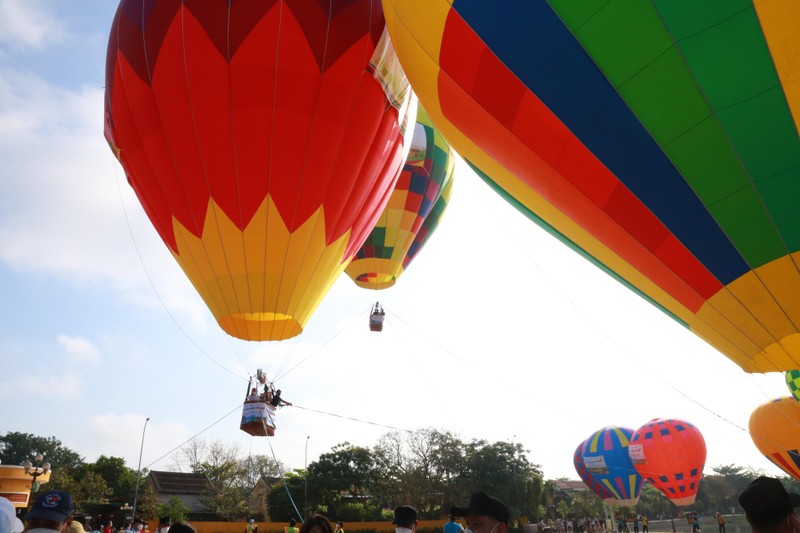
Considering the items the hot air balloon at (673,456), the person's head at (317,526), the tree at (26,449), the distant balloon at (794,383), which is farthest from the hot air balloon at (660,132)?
the tree at (26,449)

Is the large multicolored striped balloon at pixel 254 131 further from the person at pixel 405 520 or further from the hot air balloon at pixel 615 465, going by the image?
the hot air balloon at pixel 615 465

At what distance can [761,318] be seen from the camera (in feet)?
19.3

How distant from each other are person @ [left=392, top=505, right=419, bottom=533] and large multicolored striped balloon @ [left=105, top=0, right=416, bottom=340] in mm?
6705

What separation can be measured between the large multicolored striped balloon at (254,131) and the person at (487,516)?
777 cm

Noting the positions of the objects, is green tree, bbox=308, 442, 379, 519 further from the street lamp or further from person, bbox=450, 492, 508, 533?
person, bbox=450, 492, 508, 533

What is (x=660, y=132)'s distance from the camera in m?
5.60

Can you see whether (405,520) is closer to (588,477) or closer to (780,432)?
(780,432)

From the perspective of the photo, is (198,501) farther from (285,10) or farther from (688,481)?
(285,10)

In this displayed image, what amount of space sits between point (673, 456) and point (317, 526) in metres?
25.4

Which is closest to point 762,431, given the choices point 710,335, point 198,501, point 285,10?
point 710,335

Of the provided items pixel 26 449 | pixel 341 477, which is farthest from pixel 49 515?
pixel 26 449

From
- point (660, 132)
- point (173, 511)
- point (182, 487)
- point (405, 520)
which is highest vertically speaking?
point (660, 132)

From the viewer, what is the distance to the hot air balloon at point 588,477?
27.2m

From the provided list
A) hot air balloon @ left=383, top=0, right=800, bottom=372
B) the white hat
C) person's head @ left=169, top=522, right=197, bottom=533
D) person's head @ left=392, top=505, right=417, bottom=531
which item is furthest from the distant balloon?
the white hat
